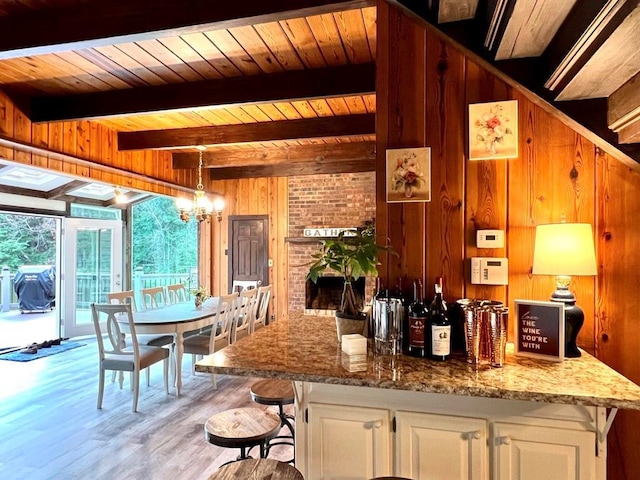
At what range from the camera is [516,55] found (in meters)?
1.69

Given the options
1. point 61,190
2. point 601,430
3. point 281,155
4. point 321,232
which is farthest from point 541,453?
point 61,190

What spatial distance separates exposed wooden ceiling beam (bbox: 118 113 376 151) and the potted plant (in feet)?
7.34

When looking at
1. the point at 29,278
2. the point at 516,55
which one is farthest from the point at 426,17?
the point at 29,278

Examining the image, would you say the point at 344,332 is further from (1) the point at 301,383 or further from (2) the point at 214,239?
(2) the point at 214,239

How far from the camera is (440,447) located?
1414 mm

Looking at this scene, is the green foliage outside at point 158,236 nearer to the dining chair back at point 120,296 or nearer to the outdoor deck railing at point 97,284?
the outdoor deck railing at point 97,284

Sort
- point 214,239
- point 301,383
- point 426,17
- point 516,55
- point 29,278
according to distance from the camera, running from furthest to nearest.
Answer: point 29,278
point 214,239
point 426,17
point 516,55
point 301,383

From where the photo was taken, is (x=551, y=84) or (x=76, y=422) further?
(x=76, y=422)

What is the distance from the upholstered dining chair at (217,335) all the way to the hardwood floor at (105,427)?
40 cm

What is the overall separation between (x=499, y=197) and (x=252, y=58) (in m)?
1.91

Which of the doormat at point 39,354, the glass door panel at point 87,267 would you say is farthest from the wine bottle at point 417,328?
the glass door panel at point 87,267

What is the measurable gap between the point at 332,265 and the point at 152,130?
3435 millimetres

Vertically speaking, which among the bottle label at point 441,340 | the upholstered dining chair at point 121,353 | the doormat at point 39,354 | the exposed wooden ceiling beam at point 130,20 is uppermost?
the exposed wooden ceiling beam at point 130,20

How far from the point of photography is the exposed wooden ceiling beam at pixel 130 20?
5.84 ft
